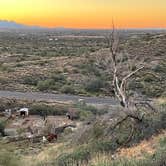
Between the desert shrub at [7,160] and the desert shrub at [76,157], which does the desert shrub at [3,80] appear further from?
the desert shrub at [76,157]

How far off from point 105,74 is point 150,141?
4138cm

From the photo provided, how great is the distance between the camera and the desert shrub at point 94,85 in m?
51.6

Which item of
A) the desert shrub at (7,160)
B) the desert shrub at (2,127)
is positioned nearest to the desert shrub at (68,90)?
the desert shrub at (2,127)

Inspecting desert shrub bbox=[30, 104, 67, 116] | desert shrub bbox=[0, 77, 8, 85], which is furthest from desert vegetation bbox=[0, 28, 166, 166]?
desert shrub bbox=[0, 77, 8, 85]

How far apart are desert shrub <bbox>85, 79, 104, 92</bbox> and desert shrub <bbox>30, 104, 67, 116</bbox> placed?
1364cm

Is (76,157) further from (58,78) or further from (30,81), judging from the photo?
(58,78)

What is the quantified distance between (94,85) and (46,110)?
49.8 feet

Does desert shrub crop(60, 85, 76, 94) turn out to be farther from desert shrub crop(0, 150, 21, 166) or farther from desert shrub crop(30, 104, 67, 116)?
desert shrub crop(0, 150, 21, 166)

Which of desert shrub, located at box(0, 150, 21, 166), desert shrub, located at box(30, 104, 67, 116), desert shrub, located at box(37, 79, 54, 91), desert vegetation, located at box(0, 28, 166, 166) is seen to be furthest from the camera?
desert shrub, located at box(37, 79, 54, 91)

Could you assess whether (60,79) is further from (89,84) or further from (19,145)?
(19,145)

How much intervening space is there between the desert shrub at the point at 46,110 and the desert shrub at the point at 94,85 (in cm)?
1364

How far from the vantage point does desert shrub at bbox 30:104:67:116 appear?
1471 inches

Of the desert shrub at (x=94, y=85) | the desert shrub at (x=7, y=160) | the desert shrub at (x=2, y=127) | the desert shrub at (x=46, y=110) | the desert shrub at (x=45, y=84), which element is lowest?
the desert shrub at (x=45, y=84)

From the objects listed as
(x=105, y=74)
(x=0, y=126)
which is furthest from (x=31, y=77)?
(x=0, y=126)
